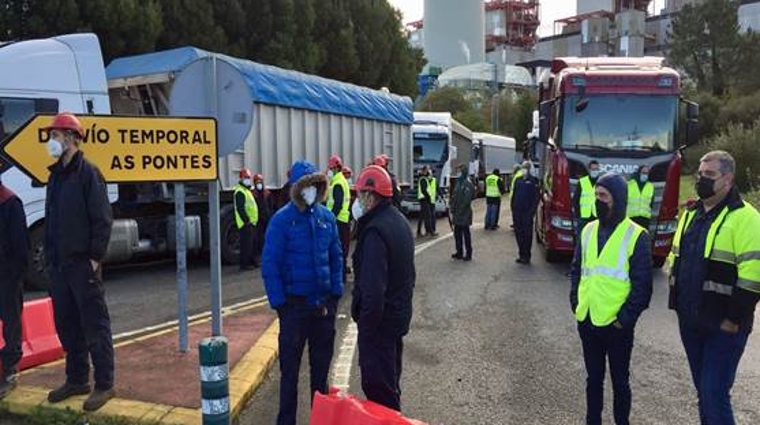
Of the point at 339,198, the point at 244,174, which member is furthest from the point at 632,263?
the point at 244,174

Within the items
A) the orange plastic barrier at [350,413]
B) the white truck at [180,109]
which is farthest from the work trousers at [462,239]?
the orange plastic barrier at [350,413]

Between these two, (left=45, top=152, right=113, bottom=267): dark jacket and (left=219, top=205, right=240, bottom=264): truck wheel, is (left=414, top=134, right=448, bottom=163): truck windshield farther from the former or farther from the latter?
(left=45, top=152, right=113, bottom=267): dark jacket

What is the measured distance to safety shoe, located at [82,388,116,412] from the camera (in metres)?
4.84

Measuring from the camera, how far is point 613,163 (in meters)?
11.3

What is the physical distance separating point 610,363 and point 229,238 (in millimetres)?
8936

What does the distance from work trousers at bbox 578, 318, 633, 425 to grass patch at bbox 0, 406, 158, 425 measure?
291 centimetres

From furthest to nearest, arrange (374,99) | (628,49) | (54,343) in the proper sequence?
(628,49) < (374,99) < (54,343)

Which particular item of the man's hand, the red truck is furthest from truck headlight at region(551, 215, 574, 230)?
the man's hand

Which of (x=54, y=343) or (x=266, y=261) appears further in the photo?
(x=54, y=343)

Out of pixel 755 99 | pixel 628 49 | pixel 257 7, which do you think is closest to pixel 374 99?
pixel 257 7

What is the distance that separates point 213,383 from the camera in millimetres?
3840

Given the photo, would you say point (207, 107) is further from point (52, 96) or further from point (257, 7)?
point (257, 7)

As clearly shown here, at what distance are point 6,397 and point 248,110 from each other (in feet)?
9.15

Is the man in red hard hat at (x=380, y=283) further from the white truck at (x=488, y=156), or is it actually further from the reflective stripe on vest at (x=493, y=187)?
the white truck at (x=488, y=156)
